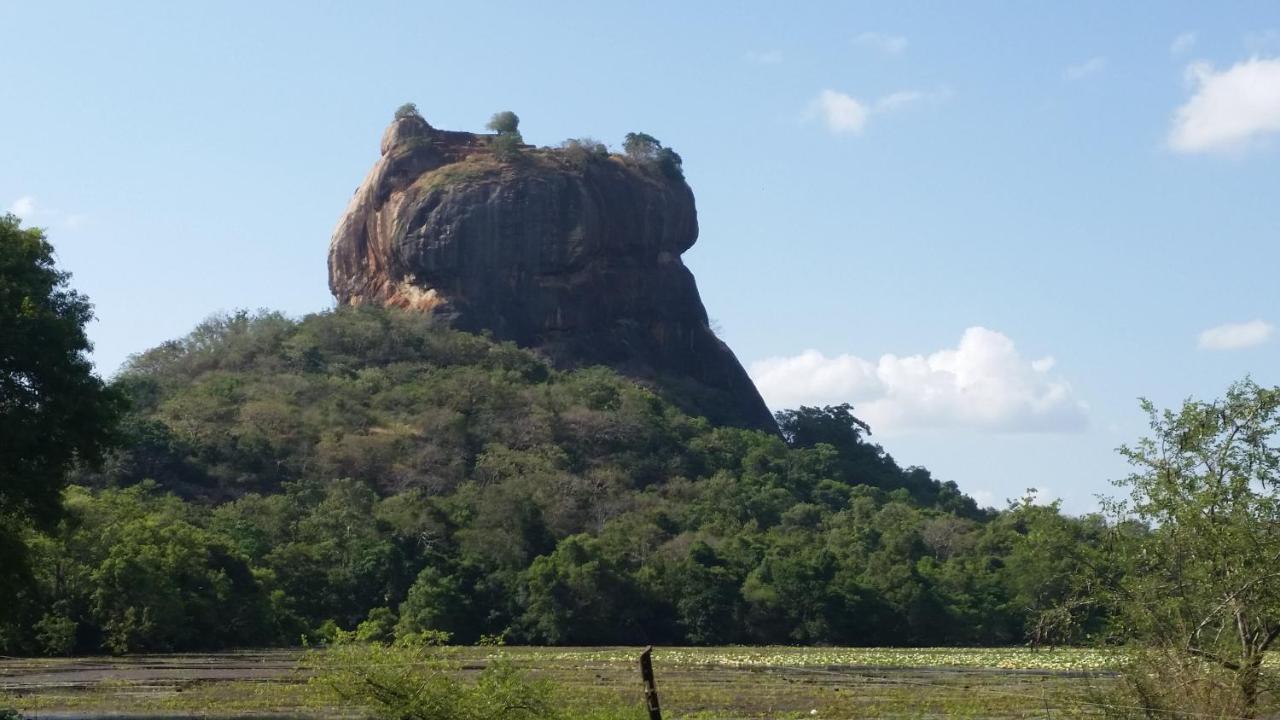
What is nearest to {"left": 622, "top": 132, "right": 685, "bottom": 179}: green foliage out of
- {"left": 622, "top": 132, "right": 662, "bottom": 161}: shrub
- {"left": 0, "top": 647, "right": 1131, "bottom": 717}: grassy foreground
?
{"left": 622, "top": 132, "right": 662, "bottom": 161}: shrub

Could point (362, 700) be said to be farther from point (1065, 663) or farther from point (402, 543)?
point (402, 543)

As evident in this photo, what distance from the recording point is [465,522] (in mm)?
58094

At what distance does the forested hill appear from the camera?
4516cm

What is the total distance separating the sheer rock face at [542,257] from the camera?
3482 inches

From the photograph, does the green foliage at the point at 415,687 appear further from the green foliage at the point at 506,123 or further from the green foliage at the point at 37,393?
the green foliage at the point at 506,123

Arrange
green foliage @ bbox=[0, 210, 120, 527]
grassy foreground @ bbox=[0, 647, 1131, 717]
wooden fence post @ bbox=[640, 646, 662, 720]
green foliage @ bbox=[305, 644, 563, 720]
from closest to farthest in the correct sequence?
1. wooden fence post @ bbox=[640, 646, 662, 720]
2. green foliage @ bbox=[305, 644, 563, 720]
3. green foliage @ bbox=[0, 210, 120, 527]
4. grassy foreground @ bbox=[0, 647, 1131, 717]

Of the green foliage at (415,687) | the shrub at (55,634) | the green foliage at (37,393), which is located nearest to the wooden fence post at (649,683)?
the green foliage at (415,687)

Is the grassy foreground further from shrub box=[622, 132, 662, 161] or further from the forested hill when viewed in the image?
shrub box=[622, 132, 662, 161]

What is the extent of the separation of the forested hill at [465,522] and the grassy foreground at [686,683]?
329 centimetres

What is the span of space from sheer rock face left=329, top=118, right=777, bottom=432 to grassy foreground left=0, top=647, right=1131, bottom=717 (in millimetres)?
46978

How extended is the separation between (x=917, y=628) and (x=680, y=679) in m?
24.5

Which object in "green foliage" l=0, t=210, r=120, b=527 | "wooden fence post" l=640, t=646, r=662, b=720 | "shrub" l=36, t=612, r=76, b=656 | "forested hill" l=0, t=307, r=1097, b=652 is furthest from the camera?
"forested hill" l=0, t=307, r=1097, b=652

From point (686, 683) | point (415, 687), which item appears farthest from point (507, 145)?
point (415, 687)

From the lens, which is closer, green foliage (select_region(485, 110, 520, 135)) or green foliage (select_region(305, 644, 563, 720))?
green foliage (select_region(305, 644, 563, 720))
